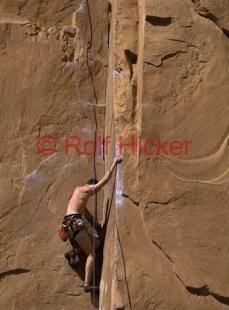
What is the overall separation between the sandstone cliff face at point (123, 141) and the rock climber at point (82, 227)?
0.13 meters

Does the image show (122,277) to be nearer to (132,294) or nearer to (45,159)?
(132,294)

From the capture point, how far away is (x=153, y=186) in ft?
17.3

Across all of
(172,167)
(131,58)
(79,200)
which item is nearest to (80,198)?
(79,200)

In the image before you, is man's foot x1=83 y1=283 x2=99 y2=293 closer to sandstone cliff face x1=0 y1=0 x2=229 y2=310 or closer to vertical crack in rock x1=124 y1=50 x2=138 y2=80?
sandstone cliff face x1=0 y1=0 x2=229 y2=310

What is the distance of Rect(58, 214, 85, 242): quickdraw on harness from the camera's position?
18.9 ft

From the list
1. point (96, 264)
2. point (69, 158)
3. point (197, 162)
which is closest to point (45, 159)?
point (69, 158)

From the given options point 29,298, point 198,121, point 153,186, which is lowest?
point 29,298

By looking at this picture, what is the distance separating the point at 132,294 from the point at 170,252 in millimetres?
383

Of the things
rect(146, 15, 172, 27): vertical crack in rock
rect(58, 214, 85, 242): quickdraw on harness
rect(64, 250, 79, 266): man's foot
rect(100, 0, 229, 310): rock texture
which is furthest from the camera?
rect(64, 250, 79, 266): man's foot

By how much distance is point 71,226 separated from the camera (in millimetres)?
5781

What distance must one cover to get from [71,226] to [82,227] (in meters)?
0.09

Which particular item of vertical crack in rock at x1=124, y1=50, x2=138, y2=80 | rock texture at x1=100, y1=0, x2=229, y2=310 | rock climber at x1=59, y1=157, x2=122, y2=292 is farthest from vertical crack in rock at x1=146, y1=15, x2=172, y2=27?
rock climber at x1=59, y1=157, x2=122, y2=292

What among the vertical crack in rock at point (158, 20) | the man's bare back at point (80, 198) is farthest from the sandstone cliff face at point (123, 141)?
the man's bare back at point (80, 198)

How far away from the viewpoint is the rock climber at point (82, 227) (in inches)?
227
